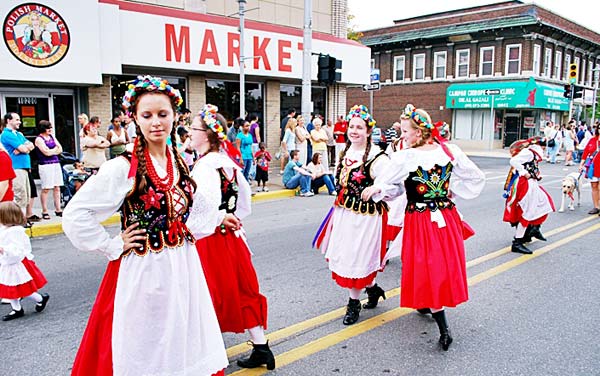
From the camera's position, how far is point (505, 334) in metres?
4.49

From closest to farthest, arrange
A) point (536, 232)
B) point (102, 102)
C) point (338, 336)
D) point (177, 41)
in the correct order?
point (338, 336), point (536, 232), point (102, 102), point (177, 41)

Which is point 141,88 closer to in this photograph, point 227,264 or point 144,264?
point 144,264

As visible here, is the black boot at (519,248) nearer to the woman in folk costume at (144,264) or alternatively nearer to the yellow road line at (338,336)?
the yellow road line at (338,336)

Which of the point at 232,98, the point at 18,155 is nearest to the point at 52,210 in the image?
the point at 18,155

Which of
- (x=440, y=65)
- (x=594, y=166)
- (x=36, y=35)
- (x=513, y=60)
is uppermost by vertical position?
(x=440, y=65)

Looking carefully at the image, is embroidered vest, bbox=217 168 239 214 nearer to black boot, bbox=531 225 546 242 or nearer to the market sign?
black boot, bbox=531 225 546 242

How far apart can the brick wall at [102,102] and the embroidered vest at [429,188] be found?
1131 centimetres

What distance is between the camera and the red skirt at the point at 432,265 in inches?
163

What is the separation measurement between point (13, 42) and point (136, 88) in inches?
435

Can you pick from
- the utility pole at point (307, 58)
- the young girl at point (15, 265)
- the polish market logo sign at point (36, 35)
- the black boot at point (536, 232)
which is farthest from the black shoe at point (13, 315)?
the utility pole at point (307, 58)

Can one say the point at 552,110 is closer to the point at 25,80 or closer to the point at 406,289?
the point at 25,80

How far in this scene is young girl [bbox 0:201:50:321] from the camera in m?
4.87

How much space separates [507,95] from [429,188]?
29.7m

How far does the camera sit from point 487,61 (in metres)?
32.7
